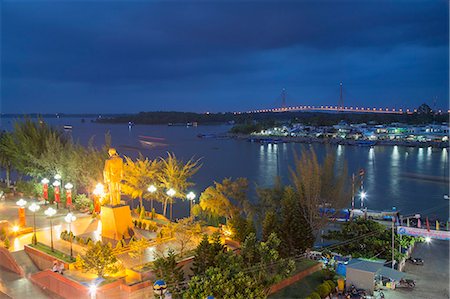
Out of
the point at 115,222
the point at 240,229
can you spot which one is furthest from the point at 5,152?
the point at 240,229

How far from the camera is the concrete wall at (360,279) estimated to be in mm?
10539

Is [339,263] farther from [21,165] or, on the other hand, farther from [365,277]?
[21,165]

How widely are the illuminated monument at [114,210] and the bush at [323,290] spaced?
5.87 m

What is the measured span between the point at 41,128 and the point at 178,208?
8756mm

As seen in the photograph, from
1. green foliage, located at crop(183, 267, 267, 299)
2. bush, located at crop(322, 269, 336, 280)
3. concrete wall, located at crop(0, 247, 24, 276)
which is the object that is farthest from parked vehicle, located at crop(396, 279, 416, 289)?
concrete wall, located at crop(0, 247, 24, 276)

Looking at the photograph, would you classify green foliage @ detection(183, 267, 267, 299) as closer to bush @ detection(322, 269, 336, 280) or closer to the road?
bush @ detection(322, 269, 336, 280)

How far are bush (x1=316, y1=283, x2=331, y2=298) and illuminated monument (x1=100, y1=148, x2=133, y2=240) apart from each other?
587 cm

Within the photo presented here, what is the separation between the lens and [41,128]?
21359 millimetres

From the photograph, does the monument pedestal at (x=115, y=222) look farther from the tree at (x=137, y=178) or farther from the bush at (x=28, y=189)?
the bush at (x=28, y=189)

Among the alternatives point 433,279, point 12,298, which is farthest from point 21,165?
point 433,279

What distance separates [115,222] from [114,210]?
0.36m

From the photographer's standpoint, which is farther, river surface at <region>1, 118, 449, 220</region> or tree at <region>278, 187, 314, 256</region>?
river surface at <region>1, 118, 449, 220</region>

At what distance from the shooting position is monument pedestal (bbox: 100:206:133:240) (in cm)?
1230

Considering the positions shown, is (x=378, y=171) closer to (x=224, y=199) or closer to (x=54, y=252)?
(x=224, y=199)
